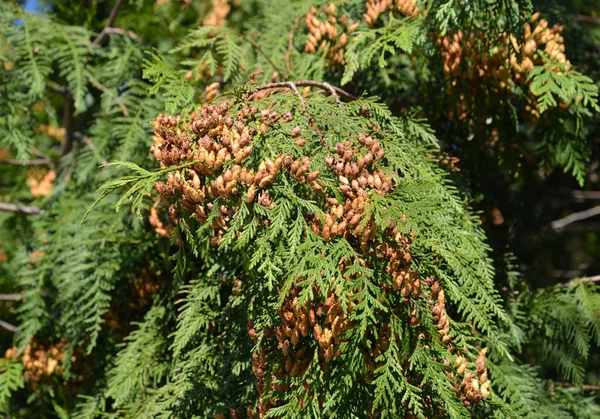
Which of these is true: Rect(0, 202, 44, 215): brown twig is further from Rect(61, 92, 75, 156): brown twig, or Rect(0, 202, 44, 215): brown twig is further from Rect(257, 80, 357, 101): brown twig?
Rect(257, 80, 357, 101): brown twig

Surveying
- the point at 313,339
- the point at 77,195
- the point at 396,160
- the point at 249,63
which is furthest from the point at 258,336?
the point at 77,195

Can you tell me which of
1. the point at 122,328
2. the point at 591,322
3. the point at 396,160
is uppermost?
the point at 396,160

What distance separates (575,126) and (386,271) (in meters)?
0.99

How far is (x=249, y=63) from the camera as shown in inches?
73.8

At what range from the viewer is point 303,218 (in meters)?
1.12

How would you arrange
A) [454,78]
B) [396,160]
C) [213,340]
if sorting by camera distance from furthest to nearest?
1. [454,78]
2. [213,340]
3. [396,160]

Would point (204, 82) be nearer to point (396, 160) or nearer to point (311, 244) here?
point (396, 160)

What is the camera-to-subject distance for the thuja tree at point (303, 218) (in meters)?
1.08

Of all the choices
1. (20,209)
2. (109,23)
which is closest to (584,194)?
(109,23)

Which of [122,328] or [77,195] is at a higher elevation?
[77,195]

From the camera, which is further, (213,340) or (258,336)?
(213,340)

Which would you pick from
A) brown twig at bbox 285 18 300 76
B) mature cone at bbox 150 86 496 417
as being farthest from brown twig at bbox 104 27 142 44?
mature cone at bbox 150 86 496 417

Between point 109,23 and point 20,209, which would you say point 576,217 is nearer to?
point 109,23

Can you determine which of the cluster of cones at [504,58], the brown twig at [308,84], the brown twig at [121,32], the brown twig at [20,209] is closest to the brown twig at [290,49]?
the brown twig at [308,84]
